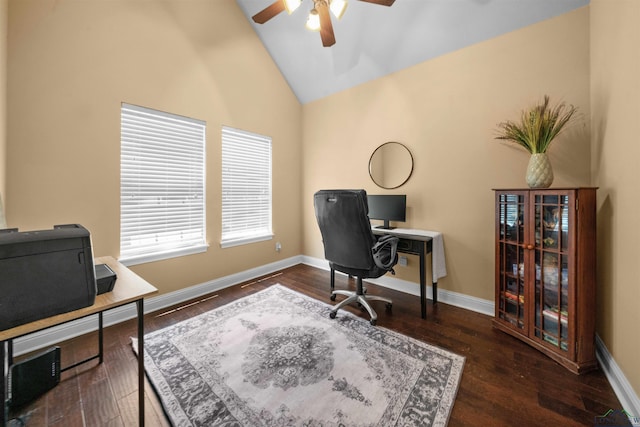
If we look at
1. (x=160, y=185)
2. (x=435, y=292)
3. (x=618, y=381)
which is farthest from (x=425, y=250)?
(x=160, y=185)

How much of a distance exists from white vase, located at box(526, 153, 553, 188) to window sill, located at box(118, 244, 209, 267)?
3.32 metres

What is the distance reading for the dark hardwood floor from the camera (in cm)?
130

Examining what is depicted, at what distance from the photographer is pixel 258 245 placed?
3.52 metres

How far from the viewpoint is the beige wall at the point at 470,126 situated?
205 centimetres

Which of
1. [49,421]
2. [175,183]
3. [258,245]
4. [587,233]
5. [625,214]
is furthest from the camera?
[258,245]

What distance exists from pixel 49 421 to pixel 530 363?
9.74ft

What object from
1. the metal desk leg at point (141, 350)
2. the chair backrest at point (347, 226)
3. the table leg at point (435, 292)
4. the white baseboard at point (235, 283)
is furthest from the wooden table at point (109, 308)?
the table leg at point (435, 292)

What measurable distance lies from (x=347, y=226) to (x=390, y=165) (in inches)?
55.9

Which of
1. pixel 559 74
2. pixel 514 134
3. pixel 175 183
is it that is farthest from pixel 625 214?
pixel 175 183

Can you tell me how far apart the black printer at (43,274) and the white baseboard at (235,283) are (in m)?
1.58

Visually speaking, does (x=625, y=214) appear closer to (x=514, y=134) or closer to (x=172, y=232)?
(x=514, y=134)

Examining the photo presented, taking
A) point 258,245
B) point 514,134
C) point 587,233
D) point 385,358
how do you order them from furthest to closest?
point 258,245
point 514,134
point 385,358
point 587,233

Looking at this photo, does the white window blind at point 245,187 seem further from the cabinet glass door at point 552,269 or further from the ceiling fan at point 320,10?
the cabinet glass door at point 552,269

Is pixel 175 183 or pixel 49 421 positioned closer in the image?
pixel 49 421
